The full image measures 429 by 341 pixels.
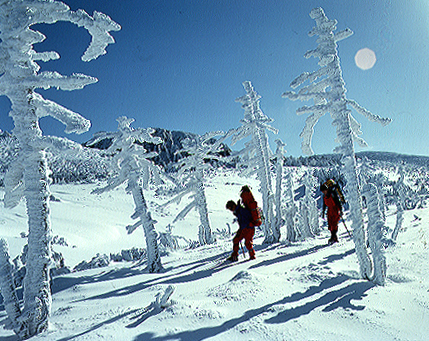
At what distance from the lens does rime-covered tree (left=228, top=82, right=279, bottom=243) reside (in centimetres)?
1135

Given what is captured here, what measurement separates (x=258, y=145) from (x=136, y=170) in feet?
18.9

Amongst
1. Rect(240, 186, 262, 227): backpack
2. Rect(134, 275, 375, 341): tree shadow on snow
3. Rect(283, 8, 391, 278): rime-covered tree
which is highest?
Rect(283, 8, 391, 278): rime-covered tree

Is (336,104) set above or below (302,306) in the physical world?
above

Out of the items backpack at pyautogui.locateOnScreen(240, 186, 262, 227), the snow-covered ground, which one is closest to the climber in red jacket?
the snow-covered ground

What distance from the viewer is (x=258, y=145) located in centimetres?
1208

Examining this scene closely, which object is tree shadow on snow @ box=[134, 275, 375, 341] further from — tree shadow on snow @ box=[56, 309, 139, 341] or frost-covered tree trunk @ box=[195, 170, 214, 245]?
frost-covered tree trunk @ box=[195, 170, 214, 245]

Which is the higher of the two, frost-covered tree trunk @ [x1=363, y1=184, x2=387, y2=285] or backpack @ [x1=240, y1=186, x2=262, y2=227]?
backpack @ [x1=240, y1=186, x2=262, y2=227]

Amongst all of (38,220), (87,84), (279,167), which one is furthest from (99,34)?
(279,167)

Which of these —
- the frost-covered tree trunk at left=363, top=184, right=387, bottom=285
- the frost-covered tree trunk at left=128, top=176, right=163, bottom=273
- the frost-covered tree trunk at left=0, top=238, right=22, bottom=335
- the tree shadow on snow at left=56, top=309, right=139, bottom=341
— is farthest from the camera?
the frost-covered tree trunk at left=128, top=176, right=163, bottom=273

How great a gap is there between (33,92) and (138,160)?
22.2ft

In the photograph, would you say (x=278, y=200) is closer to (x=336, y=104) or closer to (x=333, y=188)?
(x=333, y=188)

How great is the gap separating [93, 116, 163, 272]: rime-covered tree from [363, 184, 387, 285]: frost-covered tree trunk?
6.74m

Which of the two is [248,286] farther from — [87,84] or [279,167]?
[279,167]

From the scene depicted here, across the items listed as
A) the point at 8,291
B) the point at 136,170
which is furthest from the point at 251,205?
the point at 136,170
